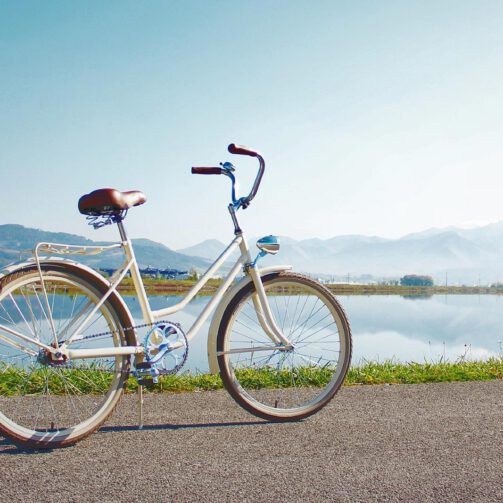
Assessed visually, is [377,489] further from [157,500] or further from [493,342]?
[493,342]

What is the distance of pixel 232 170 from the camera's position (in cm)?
422

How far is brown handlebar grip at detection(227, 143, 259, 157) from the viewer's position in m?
4.15

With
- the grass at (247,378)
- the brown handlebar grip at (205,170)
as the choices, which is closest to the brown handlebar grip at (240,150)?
the brown handlebar grip at (205,170)

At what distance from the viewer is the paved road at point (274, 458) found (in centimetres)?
284

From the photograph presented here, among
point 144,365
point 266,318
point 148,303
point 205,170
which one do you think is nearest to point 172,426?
point 144,365

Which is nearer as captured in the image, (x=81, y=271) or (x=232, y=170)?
(x=81, y=271)

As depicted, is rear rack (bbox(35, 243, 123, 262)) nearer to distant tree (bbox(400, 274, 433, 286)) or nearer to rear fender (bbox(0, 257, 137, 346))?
rear fender (bbox(0, 257, 137, 346))

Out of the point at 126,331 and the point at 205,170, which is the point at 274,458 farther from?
the point at 205,170

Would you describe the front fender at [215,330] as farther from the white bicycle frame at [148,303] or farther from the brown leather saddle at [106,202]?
the brown leather saddle at [106,202]

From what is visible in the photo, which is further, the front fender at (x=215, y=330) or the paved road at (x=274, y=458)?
the front fender at (x=215, y=330)

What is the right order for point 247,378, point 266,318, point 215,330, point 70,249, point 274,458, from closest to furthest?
point 274,458
point 70,249
point 215,330
point 266,318
point 247,378

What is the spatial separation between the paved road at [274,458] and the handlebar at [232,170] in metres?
1.62

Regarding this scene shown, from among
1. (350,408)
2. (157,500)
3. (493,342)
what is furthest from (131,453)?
(493,342)

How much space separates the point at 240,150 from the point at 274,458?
→ 2166 millimetres
